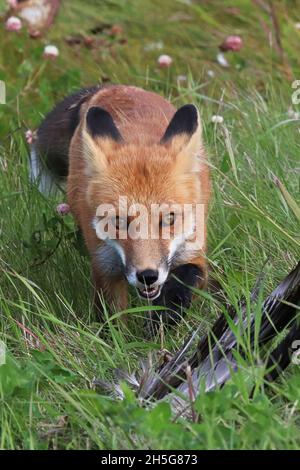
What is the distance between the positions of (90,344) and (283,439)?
4.30ft

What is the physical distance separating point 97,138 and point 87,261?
35.4 inches

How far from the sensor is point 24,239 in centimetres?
580

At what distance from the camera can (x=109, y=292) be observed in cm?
546

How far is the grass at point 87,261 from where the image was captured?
3.66 metres

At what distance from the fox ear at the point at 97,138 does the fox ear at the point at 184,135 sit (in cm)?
29

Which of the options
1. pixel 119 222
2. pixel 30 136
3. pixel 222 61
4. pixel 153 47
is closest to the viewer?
pixel 119 222

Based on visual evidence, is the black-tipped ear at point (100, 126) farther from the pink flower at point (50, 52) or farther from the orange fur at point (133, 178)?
the pink flower at point (50, 52)

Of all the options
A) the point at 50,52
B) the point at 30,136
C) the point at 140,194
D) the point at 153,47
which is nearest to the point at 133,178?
the point at 140,194

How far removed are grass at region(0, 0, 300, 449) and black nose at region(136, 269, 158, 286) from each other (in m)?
0.24

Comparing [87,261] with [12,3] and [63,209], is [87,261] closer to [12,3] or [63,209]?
[63,209]

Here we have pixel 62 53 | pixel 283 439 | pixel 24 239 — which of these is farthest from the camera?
pixel 62 53

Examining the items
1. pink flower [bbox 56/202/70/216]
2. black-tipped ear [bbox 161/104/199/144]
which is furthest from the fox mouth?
pink flower [bbox 56/202/70/216]
